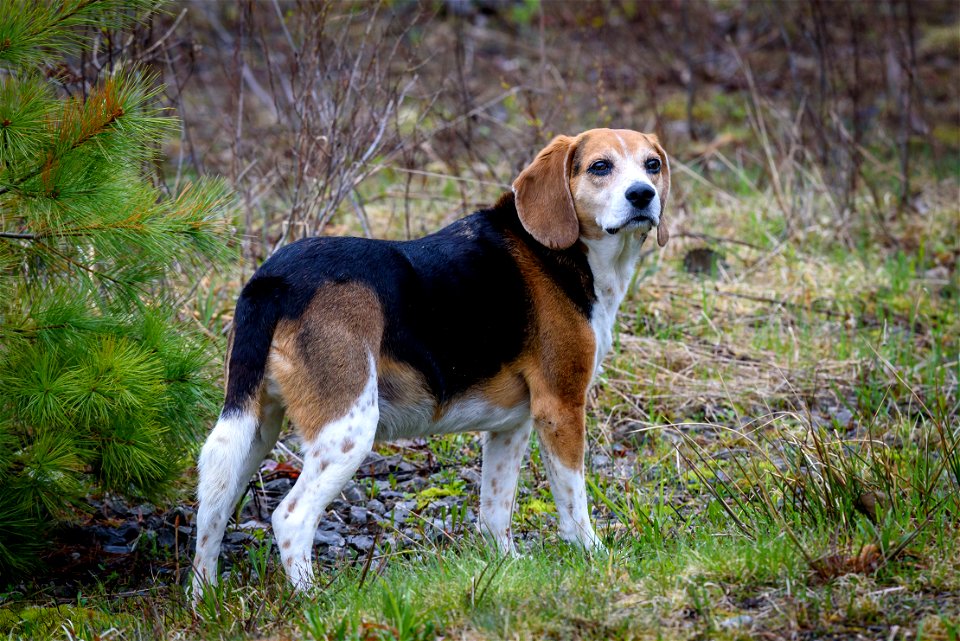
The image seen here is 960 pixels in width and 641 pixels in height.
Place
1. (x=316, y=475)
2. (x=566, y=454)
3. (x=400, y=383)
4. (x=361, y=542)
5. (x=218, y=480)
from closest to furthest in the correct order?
(x=218, y=480) < (x=316, y=475) < (x=400, y=383) < (x=566, y=454) < (x=361, y=542)

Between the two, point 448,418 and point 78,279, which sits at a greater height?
point 78,279

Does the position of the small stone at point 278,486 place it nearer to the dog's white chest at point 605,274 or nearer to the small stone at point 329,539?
the small stone at point 329,539

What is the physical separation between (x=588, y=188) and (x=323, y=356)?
1314mm

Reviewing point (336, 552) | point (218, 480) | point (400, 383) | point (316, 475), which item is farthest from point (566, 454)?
point (218, 480)

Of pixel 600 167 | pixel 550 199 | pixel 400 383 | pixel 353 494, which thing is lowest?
pixel 353 494

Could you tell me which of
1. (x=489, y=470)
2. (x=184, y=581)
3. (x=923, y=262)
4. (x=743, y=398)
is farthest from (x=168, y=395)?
(x=923, y=262)

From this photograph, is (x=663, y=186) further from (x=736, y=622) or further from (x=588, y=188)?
(x=736, y=622)

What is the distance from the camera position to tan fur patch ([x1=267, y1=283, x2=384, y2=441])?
378cm

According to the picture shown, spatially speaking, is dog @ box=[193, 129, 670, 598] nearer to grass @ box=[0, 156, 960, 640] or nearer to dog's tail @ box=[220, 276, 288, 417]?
dog's tail @ box=[220, 276, 288, 417]

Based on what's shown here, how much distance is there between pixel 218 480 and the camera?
12.1ft

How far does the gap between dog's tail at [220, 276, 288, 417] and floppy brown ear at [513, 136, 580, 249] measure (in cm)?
105

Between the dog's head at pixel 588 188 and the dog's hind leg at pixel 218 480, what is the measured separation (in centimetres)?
132

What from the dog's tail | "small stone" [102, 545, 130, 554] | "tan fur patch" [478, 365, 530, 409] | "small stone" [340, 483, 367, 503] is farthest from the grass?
the dog's tail

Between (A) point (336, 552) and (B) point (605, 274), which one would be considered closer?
(B) point (605, 274)
